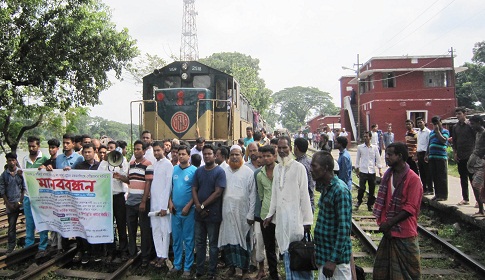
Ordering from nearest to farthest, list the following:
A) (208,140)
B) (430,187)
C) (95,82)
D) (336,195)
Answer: (336,195), (430,187), (208,140), (95,82)

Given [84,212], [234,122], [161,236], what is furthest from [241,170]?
[234,122]

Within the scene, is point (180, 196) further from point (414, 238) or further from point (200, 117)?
point (200, 117)

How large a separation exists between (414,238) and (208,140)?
23.6ft

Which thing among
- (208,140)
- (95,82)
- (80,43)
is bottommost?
(208,140)

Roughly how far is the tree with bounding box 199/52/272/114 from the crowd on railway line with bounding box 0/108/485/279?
1338 inches

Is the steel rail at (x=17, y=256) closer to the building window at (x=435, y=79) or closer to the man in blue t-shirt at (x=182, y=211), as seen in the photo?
the man in blue t-shirt at (x=182, y=211)

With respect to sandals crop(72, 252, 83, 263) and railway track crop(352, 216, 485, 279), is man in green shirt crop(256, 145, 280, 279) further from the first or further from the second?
sandals crop(72, 252, 83, 263)

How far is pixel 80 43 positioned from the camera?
12.0 metres

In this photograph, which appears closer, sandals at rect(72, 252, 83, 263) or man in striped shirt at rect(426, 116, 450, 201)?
sandals at rect(72, 252, 83, 263)

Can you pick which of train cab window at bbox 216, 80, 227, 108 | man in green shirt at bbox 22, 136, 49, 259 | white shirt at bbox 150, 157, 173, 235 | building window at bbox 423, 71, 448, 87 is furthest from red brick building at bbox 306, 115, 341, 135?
white shirt at bbox 150, 157, 173, 235

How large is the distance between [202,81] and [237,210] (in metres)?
6.93

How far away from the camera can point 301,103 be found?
90.8m

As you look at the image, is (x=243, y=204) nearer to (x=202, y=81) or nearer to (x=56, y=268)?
(x=56, y=268)

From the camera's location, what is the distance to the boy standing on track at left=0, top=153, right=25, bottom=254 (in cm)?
632
